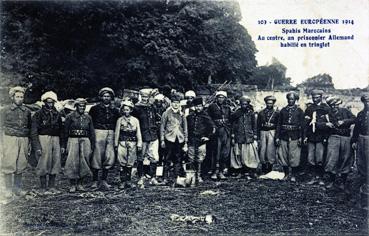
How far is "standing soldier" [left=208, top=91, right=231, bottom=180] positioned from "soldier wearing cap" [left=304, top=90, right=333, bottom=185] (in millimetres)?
1477

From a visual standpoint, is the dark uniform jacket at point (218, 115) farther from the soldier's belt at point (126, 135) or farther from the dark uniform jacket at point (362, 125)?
the dark uniform jacket at point (362, 125)

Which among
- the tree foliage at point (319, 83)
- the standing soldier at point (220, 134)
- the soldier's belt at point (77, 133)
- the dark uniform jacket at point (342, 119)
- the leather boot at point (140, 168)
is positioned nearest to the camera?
the soldier's belt at point (77, 133)

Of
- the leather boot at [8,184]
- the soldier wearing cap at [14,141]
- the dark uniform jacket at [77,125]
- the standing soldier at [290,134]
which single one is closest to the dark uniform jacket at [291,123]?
the standing soldier at [290,134]

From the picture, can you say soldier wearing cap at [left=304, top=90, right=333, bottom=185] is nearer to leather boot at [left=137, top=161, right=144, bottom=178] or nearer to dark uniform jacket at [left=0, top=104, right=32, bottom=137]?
leather boot at [left=137, top=161, right=144, bottom=178]

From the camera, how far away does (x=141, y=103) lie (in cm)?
704

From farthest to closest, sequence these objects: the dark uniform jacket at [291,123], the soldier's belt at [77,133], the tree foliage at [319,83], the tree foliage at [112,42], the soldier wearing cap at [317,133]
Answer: the tree foliage at [319,83] < the tree foliage at [112,42] < the dark uniform jacket at [291,123] < the soldier wearing cap at [317,133] < the soldier's belt at [77,133]

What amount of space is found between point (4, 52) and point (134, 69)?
389cm

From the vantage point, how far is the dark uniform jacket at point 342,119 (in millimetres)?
6744

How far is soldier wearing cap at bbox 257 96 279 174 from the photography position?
741cm

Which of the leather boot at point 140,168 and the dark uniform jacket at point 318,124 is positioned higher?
the dark uniform jacket at point 318,124

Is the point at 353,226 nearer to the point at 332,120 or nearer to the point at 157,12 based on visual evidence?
the point at 332,120

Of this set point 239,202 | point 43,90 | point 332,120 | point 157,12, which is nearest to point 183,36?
→ point 157,12

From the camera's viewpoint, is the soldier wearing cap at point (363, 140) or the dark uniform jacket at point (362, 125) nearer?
the soldier wearing cap at point (363, 140)

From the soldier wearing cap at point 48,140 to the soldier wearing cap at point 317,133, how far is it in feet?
14.4
